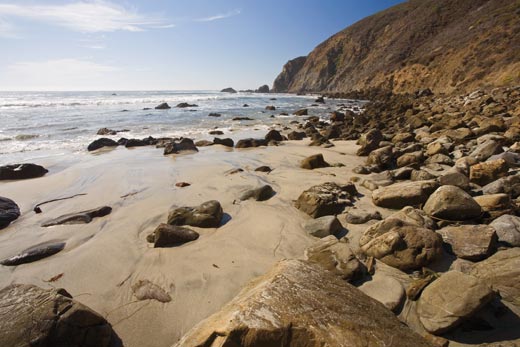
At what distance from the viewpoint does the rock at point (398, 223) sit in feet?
10.2

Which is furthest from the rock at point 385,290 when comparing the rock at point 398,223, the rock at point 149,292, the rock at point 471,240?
the rock at point 149,292

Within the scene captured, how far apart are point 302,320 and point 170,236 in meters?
2.42

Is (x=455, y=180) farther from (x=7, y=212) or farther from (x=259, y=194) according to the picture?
(x=7, y=212)

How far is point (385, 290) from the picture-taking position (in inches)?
100.0

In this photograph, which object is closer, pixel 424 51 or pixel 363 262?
pixel 363 262

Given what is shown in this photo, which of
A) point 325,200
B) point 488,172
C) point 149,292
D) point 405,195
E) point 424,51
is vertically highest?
point 424,51

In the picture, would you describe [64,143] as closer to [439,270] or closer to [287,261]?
[287,261]

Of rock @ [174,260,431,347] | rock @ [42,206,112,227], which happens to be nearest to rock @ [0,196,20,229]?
rock @ [42,206,112,227]

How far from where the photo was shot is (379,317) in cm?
170

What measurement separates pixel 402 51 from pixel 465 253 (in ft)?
174

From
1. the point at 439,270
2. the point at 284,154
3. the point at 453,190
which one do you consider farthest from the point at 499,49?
the point at 439,270

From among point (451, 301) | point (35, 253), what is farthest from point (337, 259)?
point (35, 253)

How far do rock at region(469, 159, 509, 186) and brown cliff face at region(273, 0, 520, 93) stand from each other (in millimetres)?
17391

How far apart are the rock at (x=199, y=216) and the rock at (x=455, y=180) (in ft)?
11.7
